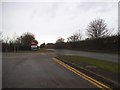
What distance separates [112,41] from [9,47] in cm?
3575

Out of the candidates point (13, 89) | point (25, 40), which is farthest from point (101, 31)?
point (13, 89)

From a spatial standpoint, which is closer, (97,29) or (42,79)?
(42,79)

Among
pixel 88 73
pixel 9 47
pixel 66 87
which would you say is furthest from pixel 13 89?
pixel 9 47

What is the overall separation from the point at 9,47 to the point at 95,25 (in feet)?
102

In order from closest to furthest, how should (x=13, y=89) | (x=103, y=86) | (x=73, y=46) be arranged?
(x=13, y=89), (x=103, y=86), (x=73, y=46)

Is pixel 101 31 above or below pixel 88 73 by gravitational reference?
above

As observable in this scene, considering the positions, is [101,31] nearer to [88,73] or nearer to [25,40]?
[25,40]

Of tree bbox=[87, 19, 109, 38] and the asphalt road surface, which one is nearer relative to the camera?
the asphalt road surface

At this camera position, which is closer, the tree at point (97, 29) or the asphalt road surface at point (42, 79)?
the asphalt road surface at point (42, 79)

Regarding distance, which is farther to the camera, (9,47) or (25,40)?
(25,40)

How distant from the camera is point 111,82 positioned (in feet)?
26.1

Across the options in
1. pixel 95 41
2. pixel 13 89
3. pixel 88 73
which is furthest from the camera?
pixel 95 41

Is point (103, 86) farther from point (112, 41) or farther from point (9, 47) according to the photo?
point (9, 47)

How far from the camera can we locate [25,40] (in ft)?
303
